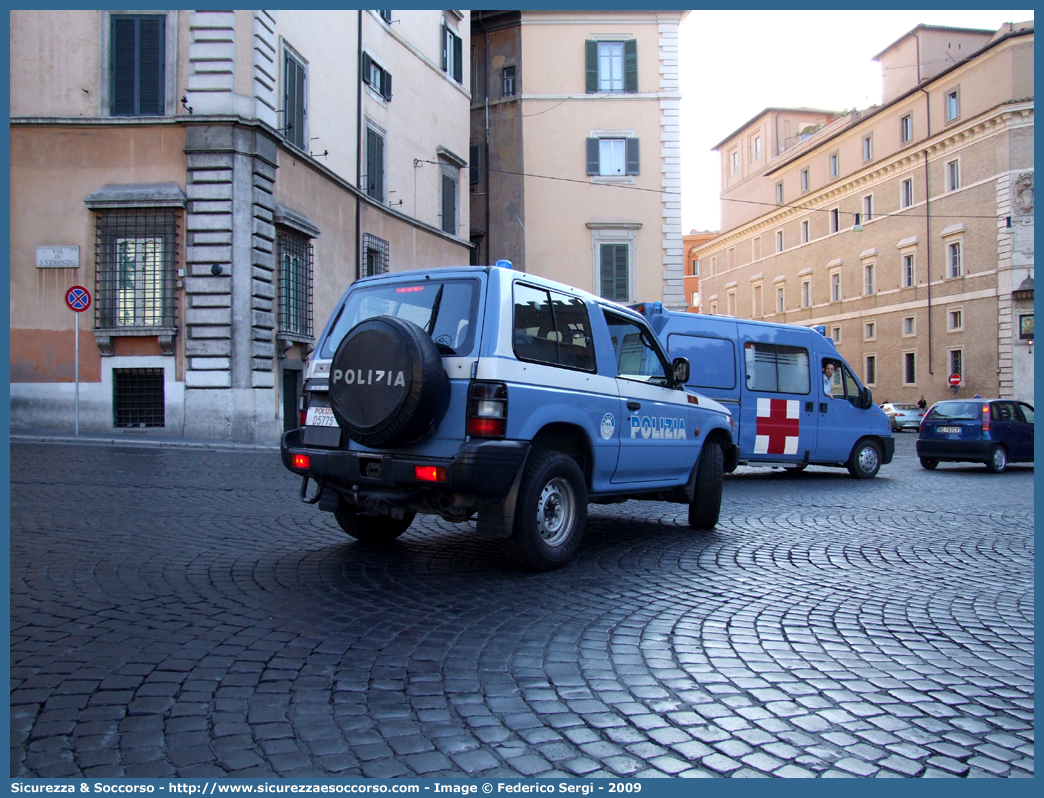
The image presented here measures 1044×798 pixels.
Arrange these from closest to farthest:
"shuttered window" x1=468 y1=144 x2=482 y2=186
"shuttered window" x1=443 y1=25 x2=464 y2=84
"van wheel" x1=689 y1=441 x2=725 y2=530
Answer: "van wheel" x1=689 y1=441 x2=725 y2=530 < "shuttered window" x1=443 y1=25 x2=464 y2=84 < "shuttered window" x1=468 y1=144 x2=482 y2=186

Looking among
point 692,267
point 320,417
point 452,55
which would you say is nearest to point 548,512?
point 320,417

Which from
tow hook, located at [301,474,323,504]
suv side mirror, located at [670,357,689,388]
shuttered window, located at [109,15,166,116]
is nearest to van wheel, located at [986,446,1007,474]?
suv side mirror, located at [670,357,689,388]

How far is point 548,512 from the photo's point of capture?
593cm

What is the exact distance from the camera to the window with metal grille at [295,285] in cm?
2009

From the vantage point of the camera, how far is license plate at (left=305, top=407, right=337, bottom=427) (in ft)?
19.7

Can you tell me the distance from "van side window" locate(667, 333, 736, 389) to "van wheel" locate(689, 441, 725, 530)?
5.06 meters

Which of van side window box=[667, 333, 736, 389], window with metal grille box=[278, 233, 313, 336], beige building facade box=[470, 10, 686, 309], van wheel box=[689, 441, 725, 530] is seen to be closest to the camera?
van wheel box=[689, 441, 725, 530]

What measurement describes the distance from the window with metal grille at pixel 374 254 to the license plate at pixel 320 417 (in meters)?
18.8

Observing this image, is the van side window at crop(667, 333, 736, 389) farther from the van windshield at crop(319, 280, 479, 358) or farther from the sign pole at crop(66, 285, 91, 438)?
the sign pole at crop(66, 285, 91, 438)

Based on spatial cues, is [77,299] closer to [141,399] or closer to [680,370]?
[141,399]

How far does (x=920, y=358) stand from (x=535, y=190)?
25409mm

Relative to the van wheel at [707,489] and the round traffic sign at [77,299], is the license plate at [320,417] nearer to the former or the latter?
the van wheel at [707,489]
